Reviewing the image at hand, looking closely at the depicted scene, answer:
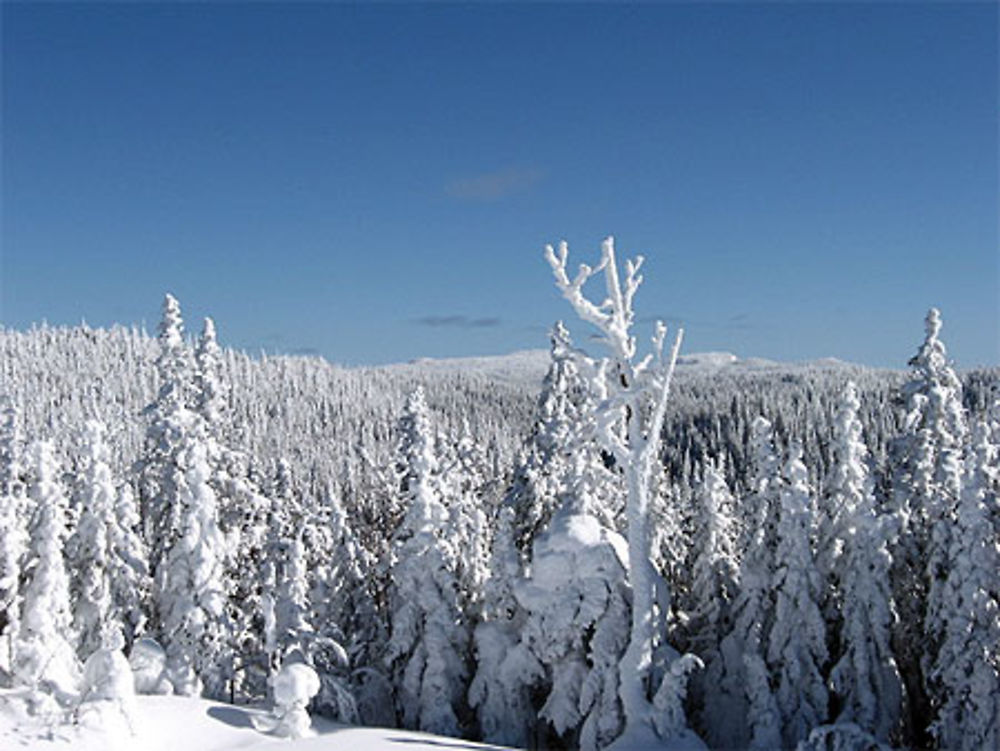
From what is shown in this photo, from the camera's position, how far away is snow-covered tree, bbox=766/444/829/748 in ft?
89.7

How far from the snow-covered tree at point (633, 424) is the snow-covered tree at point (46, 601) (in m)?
15.8

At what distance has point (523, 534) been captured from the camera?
1241 inches

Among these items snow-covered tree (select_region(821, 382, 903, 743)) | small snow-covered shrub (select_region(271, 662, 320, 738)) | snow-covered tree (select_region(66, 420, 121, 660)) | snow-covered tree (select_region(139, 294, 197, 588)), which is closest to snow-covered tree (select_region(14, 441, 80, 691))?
snow-covered tree (select_region(66, 420, 121, 660))

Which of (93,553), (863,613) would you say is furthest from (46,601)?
(863,613)

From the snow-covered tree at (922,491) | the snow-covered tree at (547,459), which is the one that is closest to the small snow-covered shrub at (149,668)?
the snow-covered tree at (547,459)

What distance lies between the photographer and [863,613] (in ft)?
88.7

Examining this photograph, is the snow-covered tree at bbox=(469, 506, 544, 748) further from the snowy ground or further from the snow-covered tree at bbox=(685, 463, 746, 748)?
the snowy ground

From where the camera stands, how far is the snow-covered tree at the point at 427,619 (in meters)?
30.5

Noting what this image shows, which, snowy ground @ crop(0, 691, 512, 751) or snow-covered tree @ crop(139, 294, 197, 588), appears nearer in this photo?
snowy ground @ crop(0, 691, 512, 751)

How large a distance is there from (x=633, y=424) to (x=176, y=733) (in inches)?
548

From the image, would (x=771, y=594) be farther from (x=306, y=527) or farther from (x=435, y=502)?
(x=306, y=527)

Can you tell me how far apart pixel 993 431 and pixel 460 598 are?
19630mm

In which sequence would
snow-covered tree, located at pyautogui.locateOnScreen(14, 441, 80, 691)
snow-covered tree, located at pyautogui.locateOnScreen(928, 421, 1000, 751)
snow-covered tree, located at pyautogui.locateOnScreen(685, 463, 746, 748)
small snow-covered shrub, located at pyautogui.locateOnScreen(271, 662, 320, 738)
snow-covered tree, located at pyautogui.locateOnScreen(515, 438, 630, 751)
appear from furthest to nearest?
snow-covered tree, located at pyautogui.locateOnScreen(685, 463, 746, 748) < snow-covered tree, located at pyautogui.locateOnScreen(515, 438, 630, 751) < snow-covered tree, located at pyautogui.locateOnScreen(14, 441, 80, 691) < snow-covered tree, located at pyautogui.locateOnScreen(928, 421, 1000, 751) < small snow-covered shrub, located at pyautogui.locateOnScreen(271, 662, 320, 738)

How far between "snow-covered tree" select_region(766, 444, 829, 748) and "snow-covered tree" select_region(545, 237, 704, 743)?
4922 mm
